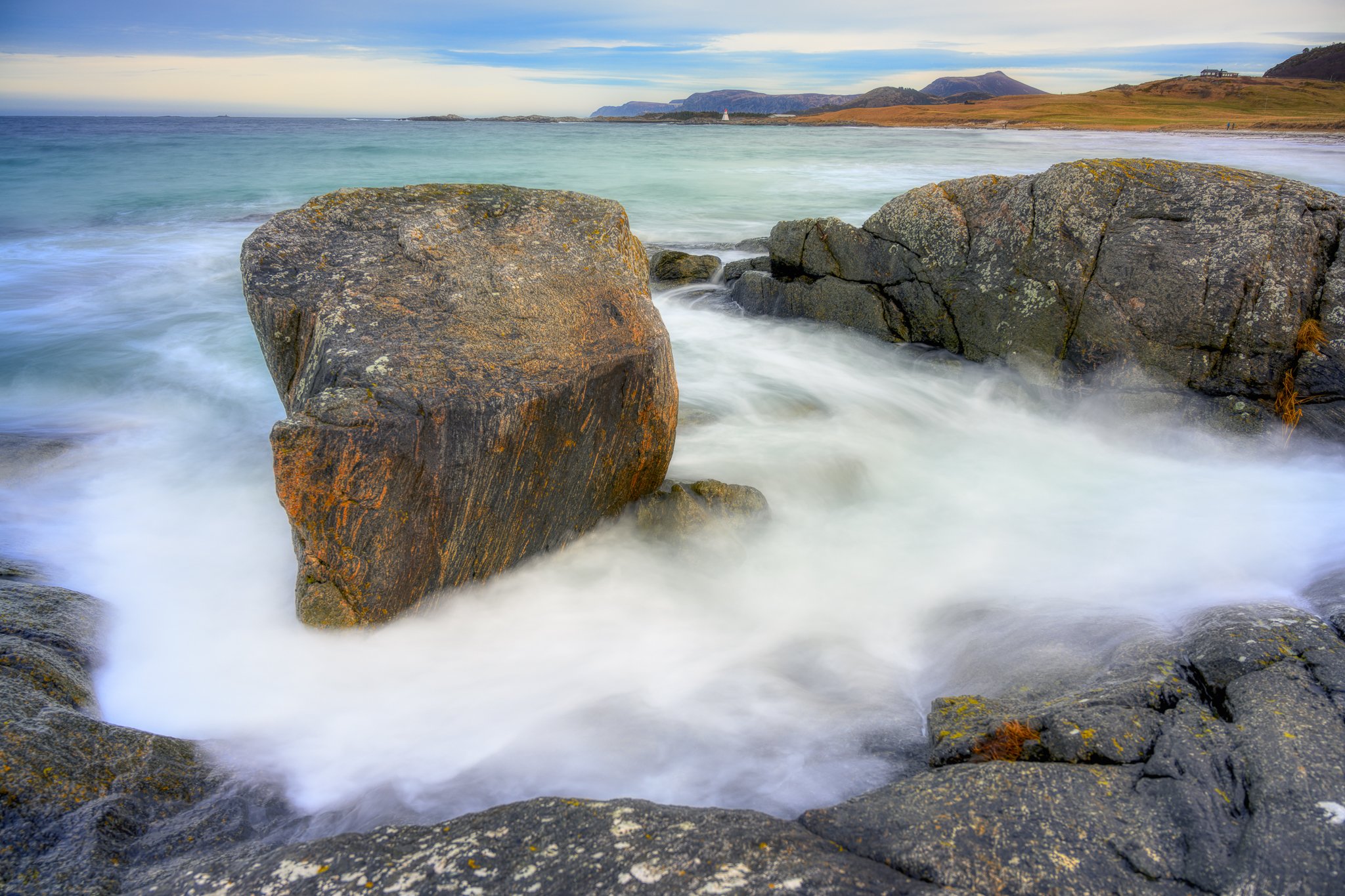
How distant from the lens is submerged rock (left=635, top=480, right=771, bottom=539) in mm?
5062

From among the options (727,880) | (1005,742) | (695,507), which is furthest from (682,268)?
(727,880)

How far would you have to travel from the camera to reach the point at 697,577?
488 cm

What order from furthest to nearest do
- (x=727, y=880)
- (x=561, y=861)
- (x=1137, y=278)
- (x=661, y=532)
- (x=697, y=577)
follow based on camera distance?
(x=1137, y=278) < (x=661, y=532) < (x=697, y=577) < (x=561, y=861) < (x=727, y=880)

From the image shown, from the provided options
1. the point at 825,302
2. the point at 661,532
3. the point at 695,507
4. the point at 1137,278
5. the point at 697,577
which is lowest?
the point at 697,577

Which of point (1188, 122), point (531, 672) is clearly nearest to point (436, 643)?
point (531, 672)

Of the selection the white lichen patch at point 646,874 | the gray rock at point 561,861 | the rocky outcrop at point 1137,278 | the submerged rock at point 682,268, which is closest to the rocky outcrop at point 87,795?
the gray rock at point 561,861

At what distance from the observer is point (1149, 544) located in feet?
16.3

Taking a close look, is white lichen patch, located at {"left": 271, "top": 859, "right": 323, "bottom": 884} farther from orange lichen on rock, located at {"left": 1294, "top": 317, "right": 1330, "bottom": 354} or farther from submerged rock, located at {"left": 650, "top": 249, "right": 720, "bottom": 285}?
submerged rock, located at {"left": 650, "top": 249, "right": 720, "bottom": 285}

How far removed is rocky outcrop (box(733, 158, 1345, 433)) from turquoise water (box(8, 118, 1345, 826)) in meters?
0.52

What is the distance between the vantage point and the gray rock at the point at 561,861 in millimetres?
2004

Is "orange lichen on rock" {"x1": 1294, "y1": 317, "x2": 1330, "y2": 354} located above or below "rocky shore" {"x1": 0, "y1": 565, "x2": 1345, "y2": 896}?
above

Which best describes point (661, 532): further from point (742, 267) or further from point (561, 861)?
point (742, 267)

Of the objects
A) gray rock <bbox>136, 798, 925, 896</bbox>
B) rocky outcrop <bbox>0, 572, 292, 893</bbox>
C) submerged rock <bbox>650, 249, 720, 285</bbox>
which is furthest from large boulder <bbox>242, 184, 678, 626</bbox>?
submerged rock <bbox>650, 249, 720, 285</bbox>

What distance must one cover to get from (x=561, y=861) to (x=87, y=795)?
160cm
